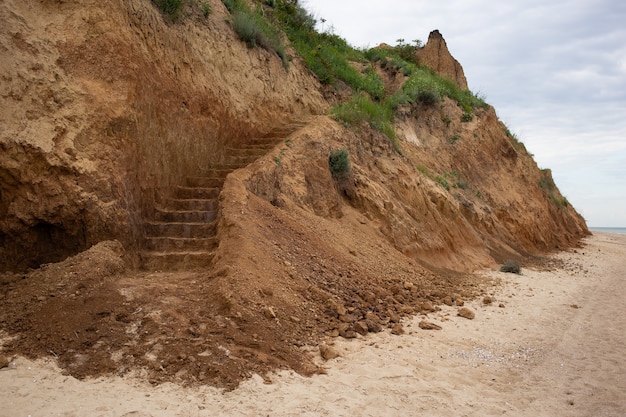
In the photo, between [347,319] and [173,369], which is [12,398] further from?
[347,319]

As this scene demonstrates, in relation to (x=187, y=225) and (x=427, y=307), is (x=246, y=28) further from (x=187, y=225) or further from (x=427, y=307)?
(x=427, y=307)

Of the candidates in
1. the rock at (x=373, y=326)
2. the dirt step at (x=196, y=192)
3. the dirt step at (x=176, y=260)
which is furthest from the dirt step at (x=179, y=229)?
the rock at (x=373, y=326)

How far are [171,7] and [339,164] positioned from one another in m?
4.03

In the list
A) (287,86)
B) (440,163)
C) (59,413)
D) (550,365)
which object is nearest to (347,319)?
(550,365)

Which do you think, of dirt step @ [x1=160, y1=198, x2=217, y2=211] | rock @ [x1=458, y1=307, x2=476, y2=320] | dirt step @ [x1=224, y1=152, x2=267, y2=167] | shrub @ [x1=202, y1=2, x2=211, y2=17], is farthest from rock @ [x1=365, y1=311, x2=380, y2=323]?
shrub @ [x1=202, y1=2, x2=211, y2=17]

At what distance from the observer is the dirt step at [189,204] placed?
23.8 ft

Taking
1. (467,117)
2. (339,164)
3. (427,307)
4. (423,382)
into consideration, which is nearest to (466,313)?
(427,307)

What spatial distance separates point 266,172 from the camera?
8.16 m

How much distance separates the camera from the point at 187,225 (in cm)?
679

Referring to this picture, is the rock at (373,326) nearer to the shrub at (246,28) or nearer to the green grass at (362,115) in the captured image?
the green grass at (362,115)

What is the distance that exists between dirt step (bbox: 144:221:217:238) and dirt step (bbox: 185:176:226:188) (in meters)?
1.30

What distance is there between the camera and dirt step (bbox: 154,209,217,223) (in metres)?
7.02

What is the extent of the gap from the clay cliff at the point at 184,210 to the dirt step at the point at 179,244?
29 millimetres

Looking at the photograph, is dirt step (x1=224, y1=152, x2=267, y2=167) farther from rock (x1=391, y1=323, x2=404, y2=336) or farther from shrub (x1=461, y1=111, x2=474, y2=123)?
shrub (x1=461, y1=111, x2=474, y2=123)
